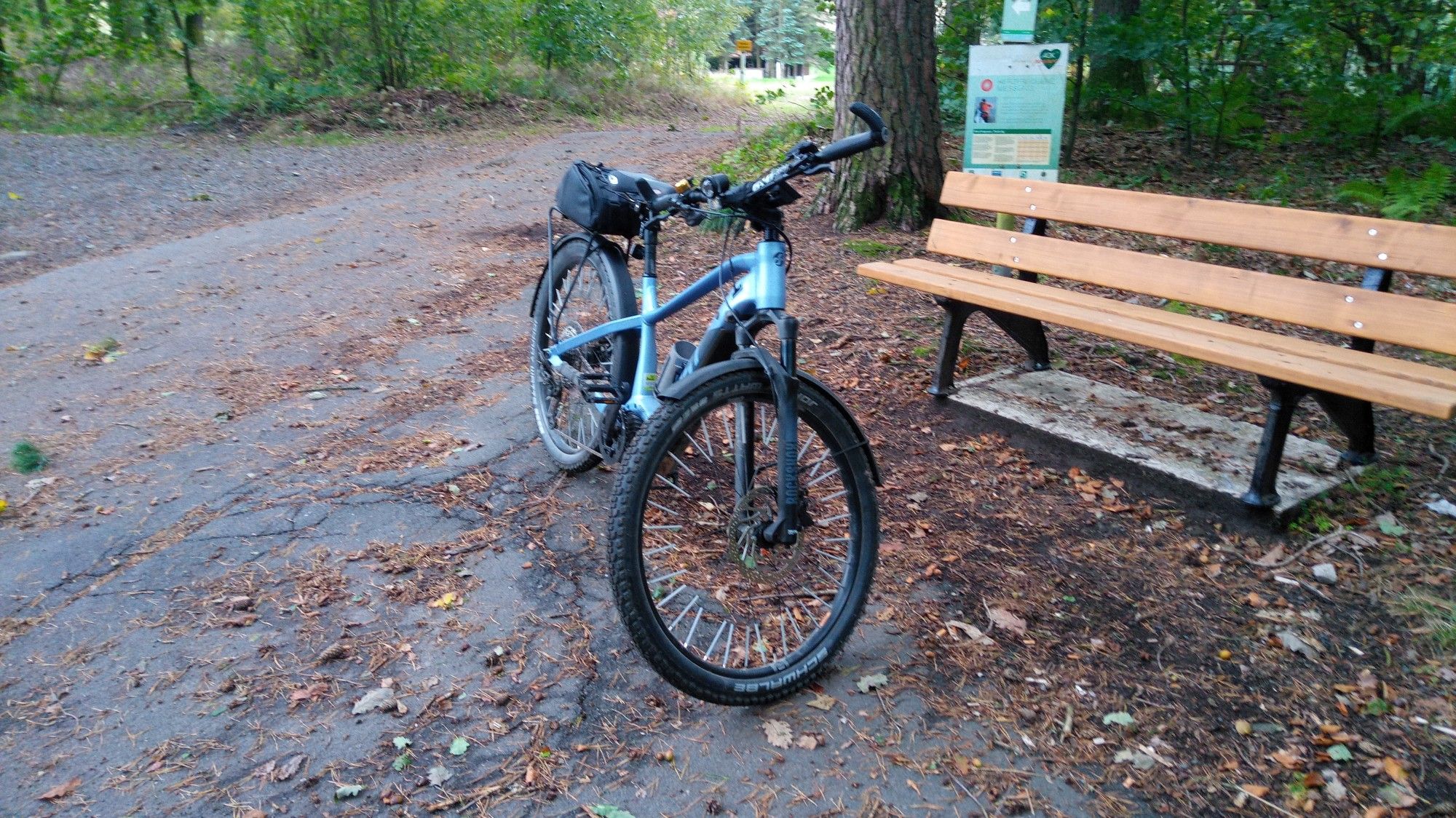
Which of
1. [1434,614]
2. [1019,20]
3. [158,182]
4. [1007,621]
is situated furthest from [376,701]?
[158,182]

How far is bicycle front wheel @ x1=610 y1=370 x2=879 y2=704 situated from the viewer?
2771 mm

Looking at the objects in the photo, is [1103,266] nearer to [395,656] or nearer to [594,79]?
[395,656]

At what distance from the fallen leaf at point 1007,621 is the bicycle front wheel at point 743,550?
22.7 inches

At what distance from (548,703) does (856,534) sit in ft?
3.41

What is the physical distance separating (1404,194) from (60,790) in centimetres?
811

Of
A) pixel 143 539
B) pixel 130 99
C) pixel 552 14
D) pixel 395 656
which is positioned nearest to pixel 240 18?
pixel 130 99

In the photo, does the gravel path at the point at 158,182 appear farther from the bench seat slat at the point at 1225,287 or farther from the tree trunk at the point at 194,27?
the bench seat slat at the point at 1225,287

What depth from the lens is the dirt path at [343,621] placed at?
273 cm

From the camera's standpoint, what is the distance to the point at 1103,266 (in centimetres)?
459

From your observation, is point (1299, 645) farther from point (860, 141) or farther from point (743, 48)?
point (743, 48)

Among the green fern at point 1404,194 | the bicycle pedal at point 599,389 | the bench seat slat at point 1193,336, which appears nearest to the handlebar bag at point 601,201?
the bicycle pedal at point 599,389

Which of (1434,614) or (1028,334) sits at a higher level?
(1028,334)

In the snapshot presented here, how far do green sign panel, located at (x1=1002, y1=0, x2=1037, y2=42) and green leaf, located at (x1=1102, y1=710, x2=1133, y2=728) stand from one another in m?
4.33

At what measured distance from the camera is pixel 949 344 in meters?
4.91
